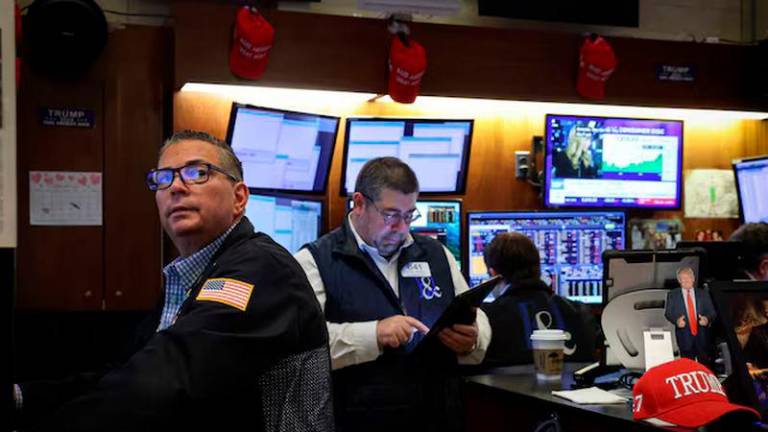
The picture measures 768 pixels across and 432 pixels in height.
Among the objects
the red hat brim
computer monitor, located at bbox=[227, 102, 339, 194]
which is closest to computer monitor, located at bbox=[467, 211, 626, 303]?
computer monitor, located at bbox=[227, 102, 339, 194]

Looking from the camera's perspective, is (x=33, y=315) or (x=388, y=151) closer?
(x=33, y=315)

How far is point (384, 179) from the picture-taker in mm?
3367

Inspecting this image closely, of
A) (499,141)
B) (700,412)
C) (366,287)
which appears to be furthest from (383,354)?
(499,141)

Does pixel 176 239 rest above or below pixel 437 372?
above

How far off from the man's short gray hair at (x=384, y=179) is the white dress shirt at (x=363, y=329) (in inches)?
5.2

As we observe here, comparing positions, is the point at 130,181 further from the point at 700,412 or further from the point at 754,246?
the point at 700,412

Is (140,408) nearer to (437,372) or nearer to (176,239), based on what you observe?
(176,239)

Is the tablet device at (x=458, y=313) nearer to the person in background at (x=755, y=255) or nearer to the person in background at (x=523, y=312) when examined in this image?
the person in background at (x=523, y=312)

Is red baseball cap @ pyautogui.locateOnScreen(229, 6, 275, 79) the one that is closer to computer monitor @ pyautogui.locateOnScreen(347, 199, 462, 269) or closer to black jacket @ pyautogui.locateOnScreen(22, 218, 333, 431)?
computer monitor @ pyautogui.locateOnScreen(347, 199, 462, 269)

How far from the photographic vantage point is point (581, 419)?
297cm

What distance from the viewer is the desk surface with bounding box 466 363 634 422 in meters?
2.84

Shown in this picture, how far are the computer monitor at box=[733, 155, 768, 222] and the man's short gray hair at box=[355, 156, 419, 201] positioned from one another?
2.85m

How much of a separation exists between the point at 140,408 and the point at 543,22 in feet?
14.8

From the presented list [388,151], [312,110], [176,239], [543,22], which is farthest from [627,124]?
[176,239]
